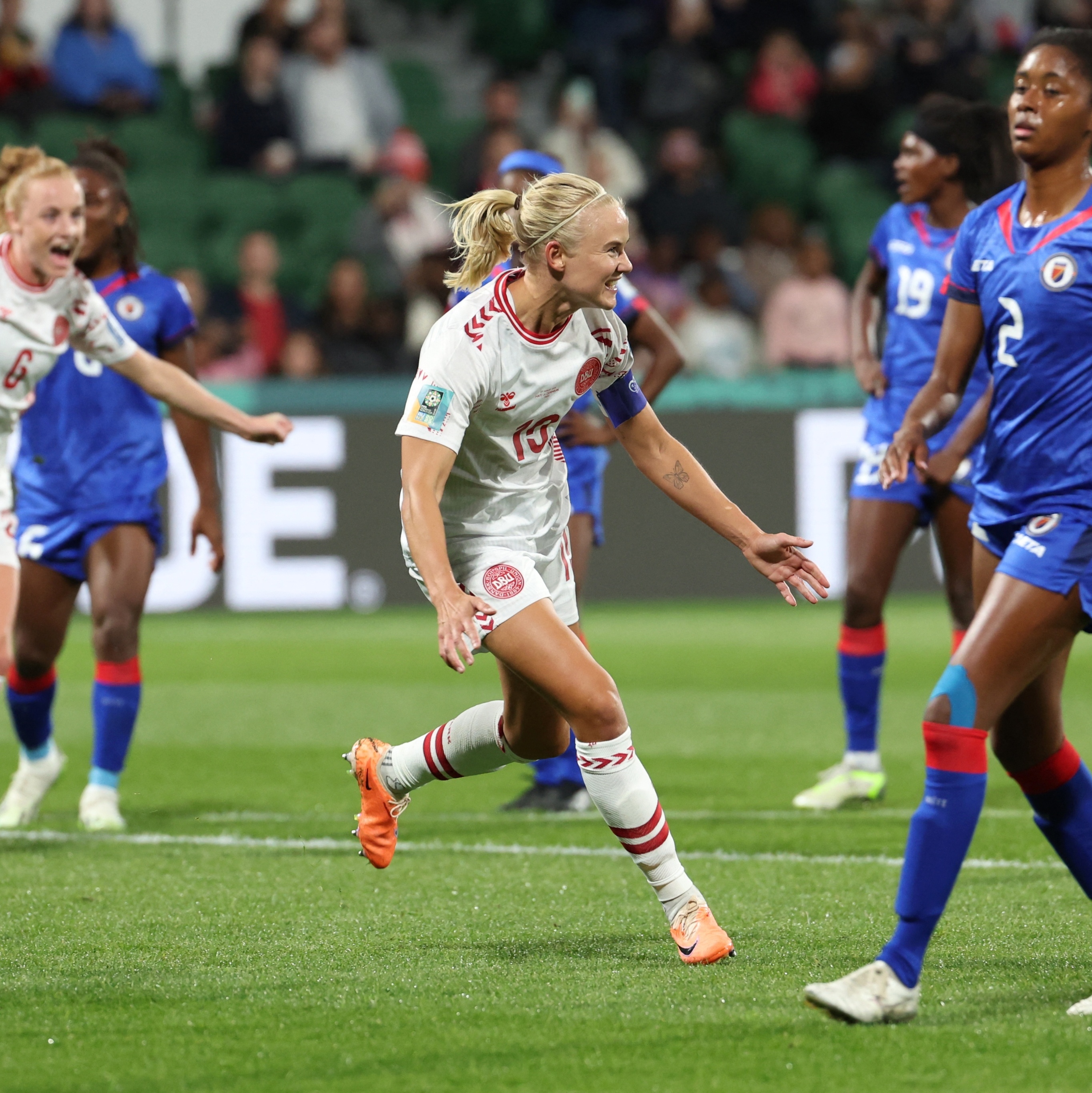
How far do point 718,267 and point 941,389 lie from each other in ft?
40.2

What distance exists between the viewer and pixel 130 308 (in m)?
6.90

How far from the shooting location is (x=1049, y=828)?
4293 millimetres

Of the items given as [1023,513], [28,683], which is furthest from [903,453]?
[28,683]

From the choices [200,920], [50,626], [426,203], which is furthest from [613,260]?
[426,203]

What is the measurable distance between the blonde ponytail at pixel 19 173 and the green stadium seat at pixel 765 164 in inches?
494

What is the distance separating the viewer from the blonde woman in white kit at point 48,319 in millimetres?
5855

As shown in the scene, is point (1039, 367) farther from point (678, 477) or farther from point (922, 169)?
point (922, 169)

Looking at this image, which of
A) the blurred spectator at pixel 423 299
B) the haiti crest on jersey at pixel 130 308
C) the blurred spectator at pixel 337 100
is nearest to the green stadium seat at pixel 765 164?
the blurred spectator at pixel 337 100

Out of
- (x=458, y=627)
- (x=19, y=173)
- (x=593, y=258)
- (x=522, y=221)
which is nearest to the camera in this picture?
(x=458, y=627)

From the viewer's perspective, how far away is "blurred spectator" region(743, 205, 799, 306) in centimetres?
1672

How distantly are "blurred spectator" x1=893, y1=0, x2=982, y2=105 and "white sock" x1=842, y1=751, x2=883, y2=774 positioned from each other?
487 inches

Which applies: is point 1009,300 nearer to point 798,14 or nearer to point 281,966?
point 281,966

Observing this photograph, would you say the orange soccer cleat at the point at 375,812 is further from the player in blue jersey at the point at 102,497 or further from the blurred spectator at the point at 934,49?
the blurred spectator at the point at 934,49

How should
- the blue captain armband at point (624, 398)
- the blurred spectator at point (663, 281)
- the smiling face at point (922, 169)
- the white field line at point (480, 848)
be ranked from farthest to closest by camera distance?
the blurred spectator at point (663, 281) < the smiling face at point (922, 169) < the white field line at point (480, 848) < the blue captain armband at point (624, 398)
